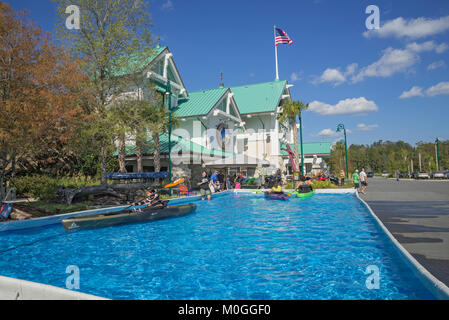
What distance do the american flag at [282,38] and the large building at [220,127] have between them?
17.6ft

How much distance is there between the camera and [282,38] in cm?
3716

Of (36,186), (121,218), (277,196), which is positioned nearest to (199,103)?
(277,196)

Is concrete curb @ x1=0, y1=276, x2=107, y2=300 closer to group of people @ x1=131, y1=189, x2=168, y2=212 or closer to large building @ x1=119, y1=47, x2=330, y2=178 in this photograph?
group of people @ x1=131, y1=189, x2=168, y2=212

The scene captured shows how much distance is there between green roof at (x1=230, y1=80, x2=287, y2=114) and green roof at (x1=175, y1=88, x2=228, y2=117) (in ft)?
18.8

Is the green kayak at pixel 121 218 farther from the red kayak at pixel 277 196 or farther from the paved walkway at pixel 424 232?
the paved walkway at pixel 424 232

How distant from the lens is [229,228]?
1152 cm

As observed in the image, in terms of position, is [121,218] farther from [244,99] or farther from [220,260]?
[244,99]

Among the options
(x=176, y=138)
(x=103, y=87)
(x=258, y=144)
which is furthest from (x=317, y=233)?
(x=258, y=144)

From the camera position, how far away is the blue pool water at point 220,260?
5.58m

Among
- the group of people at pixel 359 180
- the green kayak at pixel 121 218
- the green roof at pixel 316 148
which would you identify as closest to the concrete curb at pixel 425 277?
the green kayak at pixel 121 218

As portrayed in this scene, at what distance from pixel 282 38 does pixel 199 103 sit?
47.8 ft
